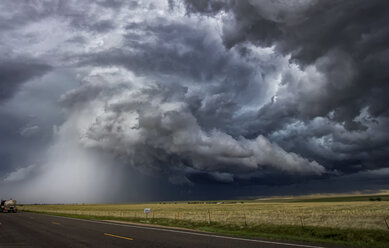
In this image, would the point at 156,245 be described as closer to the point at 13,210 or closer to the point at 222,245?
the point at 222,245

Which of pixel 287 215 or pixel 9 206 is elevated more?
pixel 9 206

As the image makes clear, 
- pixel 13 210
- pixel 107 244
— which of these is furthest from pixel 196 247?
pixel 13 210

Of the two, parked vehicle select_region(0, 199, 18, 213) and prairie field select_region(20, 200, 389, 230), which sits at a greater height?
parked vehicle select_region(0, 199, 18, 213)

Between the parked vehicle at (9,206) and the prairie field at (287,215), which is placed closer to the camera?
the prairie field at (287,215)

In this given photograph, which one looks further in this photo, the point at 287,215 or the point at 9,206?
the point at 9,206

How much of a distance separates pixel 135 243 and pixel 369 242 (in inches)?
459

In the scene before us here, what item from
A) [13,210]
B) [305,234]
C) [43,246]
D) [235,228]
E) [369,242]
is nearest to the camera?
[43,246]

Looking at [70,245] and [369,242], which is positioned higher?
[70,245]

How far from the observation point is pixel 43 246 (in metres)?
13.4

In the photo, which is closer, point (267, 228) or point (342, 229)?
point (342, 229)

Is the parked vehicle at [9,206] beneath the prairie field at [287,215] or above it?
above

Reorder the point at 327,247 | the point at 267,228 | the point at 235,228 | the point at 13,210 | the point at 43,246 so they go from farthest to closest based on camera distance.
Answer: the point at 13,210 → the point at 235,228 → the point at 267,228 → the point at 43,246 → the point at 327,247

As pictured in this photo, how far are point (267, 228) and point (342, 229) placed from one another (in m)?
4.96

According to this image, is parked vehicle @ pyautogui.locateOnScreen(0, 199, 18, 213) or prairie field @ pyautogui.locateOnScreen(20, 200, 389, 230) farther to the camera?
parked vehicle @ pyautogui.locateOnScreen(0, 199, 18, 213)
